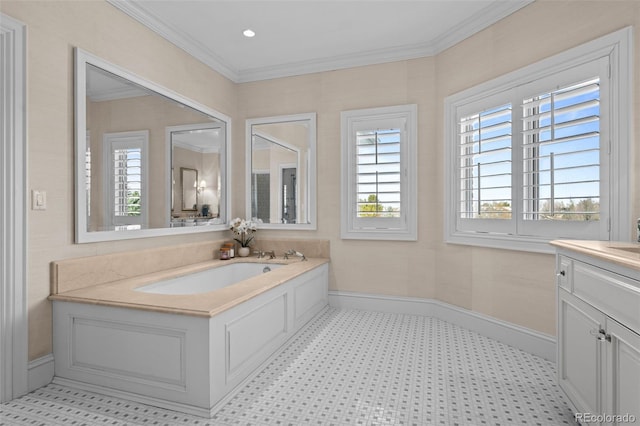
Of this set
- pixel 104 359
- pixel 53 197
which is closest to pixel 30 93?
pixel 53 197

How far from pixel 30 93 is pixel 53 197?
0.62 m

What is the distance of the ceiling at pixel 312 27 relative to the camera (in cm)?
270

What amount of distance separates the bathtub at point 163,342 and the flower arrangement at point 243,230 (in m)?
1.50

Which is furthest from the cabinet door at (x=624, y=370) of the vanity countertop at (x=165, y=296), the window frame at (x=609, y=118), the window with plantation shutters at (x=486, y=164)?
the vanity countertop at (x=165, y=296)

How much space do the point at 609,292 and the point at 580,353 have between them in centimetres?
42

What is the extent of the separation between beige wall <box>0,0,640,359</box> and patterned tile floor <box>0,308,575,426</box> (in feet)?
1.29

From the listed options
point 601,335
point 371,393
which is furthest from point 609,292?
point 371,393

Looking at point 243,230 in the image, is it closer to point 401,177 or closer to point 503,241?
point 401,177

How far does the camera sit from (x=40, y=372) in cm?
203

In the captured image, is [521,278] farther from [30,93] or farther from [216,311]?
[30,93]

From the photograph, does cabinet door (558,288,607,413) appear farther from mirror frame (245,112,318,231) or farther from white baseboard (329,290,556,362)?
mirror frame (245,112,318,231)

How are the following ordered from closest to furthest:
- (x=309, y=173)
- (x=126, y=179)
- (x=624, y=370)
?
1. (x=624, y=370)
2. (x=126, y=179)
3. (x=309, y=173)

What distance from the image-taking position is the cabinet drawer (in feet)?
3.77

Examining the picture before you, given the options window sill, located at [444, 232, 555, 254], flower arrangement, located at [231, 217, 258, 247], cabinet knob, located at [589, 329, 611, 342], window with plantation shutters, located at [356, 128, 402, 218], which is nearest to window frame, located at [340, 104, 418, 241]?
window with plantation shutters, located at [356, 128, 402, 218]
